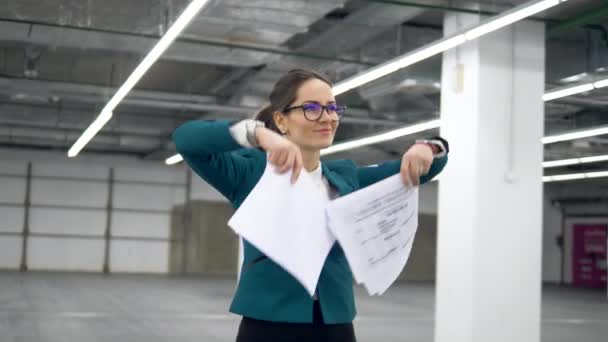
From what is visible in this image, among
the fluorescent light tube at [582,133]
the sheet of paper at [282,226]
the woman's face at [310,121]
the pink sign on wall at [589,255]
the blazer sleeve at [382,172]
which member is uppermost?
the fluorescent light tube at [582,133]

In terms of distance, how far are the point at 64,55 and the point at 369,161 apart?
390 inches

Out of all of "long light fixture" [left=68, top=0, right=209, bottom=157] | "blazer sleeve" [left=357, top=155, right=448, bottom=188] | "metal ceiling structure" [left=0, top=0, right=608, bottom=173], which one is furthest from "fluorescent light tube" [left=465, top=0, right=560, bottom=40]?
"blazer sleeve" [left=357, top=155, right=448, bottom=188]

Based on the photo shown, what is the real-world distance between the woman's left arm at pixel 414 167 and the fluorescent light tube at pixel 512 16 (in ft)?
14.1

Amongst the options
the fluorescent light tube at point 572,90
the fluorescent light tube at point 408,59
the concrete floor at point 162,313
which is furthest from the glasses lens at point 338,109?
the fluorescent light tube at point 572,90

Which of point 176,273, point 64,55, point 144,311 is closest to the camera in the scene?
point 144,311

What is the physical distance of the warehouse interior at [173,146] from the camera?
8555mm

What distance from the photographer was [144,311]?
464 inches

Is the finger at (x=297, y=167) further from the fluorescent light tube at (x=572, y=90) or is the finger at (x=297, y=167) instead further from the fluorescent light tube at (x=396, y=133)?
the fluorescent light tube at (x=396, y=133)

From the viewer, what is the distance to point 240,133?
1471 mm

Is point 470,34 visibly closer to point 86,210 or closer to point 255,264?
point 255,264

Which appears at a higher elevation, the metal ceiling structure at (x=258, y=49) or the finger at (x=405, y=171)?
the metal ceiling structure at (x=258, y=49)

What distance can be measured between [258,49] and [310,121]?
806 centimetres

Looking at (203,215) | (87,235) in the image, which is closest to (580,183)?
(203,215)

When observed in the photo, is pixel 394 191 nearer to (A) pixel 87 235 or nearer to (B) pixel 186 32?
(B) pixel 186 32
